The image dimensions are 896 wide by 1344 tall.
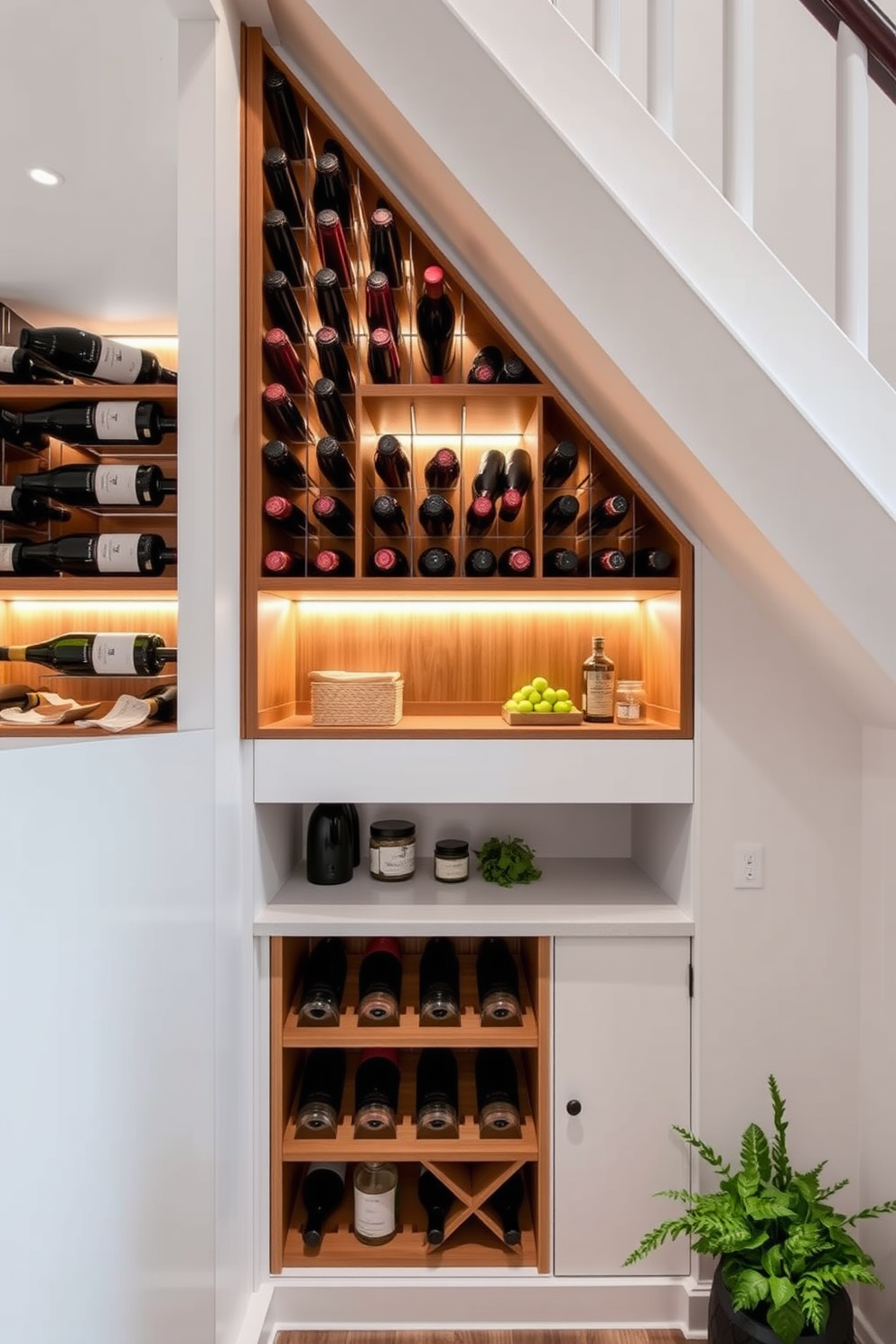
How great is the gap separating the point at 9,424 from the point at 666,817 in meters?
1.68

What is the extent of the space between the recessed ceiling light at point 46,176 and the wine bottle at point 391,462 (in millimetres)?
858

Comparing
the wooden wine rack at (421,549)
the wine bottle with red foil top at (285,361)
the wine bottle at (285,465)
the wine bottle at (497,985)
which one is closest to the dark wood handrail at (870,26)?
the wooden wine rack at (421,549)

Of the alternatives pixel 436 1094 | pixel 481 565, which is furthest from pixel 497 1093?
pixel 481 565

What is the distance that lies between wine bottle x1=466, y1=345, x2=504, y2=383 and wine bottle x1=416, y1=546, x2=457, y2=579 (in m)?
0.38

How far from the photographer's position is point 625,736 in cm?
167

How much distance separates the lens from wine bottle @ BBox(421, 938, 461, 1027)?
1702mm

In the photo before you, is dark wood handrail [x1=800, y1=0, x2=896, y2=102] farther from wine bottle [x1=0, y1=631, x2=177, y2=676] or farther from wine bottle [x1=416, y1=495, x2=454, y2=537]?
wine bottle [x1=0, y1=631, x2=177, y2=676]

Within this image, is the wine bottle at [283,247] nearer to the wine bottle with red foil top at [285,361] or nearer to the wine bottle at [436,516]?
the wine bottle with red foil top at [285,361]

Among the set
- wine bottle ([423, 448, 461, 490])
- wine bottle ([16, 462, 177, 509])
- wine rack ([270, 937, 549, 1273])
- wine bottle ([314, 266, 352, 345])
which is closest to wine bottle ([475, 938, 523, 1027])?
wine rack ([270, 937, 549, 1273])

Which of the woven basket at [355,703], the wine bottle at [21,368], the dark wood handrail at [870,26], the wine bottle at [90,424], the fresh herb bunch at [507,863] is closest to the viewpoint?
the dark wood handrail at [870,26]

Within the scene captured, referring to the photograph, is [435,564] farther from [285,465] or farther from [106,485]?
[106,485]

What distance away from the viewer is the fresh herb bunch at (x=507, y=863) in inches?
74.5

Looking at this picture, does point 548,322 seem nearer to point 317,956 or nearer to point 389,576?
point 389,576

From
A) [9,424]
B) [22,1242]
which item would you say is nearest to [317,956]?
[22,1242]
